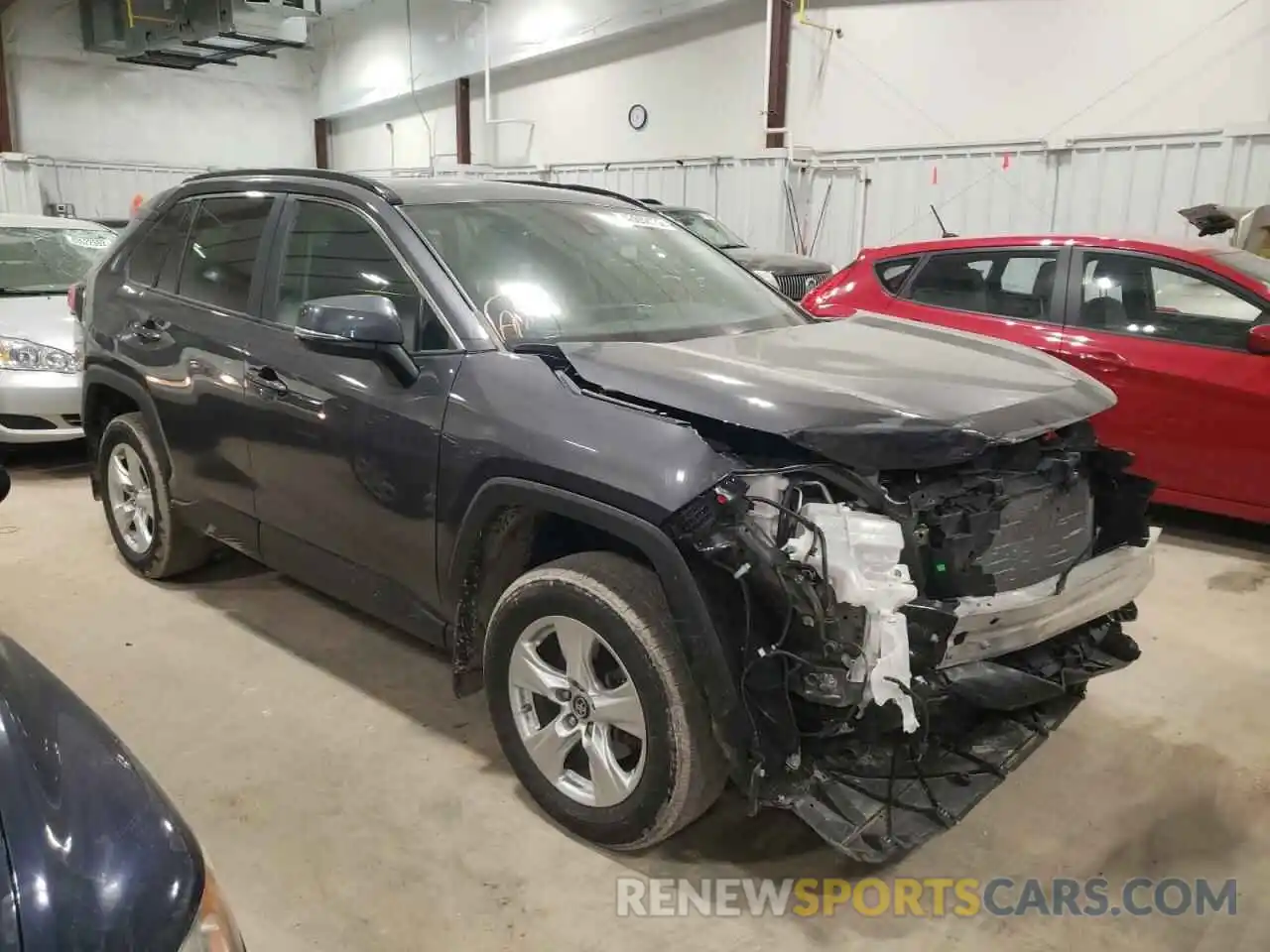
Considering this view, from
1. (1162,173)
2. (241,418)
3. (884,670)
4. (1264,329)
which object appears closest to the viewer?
(884,670)

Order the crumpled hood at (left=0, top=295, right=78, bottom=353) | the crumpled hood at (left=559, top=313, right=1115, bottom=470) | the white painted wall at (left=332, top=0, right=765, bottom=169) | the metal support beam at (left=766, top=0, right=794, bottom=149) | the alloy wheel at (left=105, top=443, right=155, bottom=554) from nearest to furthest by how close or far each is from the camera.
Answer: the crumpled hood at (left=559, top=313, right=1115, bottom=470)
the alloy wheel at (left=105, top=443, right=155, bottom=554)
the crumpled hood at (left=0, top=295, right=78, bottom=353)
the metal support beam at (left=766, top=0, right=794, bottom=149)
the white painted wall at (left=332, top=0, right=765, bottom=169)

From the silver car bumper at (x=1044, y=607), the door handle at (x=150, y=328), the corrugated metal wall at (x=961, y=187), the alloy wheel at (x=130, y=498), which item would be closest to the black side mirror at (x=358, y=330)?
the door handle at (x=150, y=328)

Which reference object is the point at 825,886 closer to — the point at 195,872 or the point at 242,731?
the point at 195,872

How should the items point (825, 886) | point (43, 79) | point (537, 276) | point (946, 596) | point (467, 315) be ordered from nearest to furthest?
1. point (946, 596)
2. point (825, 886)
3. point (467, 315)
4. point (537, 276)
5. point (43, 79)

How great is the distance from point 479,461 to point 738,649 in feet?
2.84

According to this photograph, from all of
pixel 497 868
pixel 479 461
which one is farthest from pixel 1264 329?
pixel 497 868

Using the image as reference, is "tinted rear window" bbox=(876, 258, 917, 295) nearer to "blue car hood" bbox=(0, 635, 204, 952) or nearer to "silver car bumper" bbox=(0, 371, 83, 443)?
"silver car bumper" bbox=(0, 371, 83, 443)

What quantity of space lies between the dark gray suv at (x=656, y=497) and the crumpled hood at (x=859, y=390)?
0.04 ft

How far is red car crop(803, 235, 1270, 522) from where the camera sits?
4.71 metres

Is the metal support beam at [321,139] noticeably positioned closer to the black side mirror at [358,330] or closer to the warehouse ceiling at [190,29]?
the warehouse ceiling at [190,29]

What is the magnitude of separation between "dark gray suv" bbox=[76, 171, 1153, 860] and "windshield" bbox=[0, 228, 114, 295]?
4070 millimetres

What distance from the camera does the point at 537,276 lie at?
297 cm

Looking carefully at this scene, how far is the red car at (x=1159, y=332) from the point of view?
4711 mm

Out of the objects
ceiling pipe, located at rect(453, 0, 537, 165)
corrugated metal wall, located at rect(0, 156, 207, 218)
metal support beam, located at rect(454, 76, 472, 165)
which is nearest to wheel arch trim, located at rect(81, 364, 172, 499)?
corrugated metal wall, located at rect(0, 156, 207, 218)
